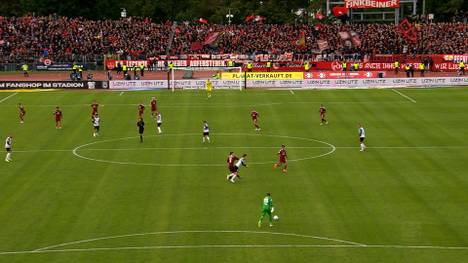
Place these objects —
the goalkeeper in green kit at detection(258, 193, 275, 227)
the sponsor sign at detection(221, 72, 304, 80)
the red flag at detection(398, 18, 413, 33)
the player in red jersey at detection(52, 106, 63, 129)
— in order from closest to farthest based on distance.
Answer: the goalkeeper in green kit at detection(258, 193, 275, 227) → the player in red jersey at detection(52, 106, 63, 129) → the sponsor sign at detection(221, 72, 304, 80) → the red flag at detection(398, 18, 413, 33)

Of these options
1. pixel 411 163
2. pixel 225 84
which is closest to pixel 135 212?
pixel 411 163

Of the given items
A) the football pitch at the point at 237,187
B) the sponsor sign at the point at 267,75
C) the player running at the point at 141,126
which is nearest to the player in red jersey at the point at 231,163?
the football pitch at the point at 237,187

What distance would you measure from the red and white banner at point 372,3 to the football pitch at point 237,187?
45.1 meters

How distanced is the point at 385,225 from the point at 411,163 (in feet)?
47.0

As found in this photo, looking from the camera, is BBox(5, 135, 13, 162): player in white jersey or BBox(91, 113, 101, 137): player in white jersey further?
BBox(91, 113, 101, 137): player in white jersey

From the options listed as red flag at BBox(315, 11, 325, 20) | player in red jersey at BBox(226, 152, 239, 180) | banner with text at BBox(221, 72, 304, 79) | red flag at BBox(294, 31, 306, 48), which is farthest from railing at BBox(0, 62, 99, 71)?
player in red jersey at BBox(226, 152, 239, 180)

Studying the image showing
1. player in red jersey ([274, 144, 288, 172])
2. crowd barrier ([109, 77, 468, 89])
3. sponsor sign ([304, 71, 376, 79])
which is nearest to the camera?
player in red jersey ([274, 144, 288, 172])

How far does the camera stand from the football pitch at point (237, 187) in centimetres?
3428

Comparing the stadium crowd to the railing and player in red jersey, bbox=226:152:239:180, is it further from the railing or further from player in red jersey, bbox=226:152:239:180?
player in red jersey, bbox=226:152:239:180

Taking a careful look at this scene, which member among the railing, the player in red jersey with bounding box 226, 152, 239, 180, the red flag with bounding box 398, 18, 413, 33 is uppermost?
the red flag with bounding box 398, 18, 413, 33

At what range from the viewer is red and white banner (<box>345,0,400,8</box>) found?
391 feet

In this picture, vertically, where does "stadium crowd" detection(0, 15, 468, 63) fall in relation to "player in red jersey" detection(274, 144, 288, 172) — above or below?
above

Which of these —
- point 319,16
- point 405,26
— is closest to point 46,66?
point 319,16

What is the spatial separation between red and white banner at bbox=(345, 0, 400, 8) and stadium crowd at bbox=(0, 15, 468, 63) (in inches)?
115
